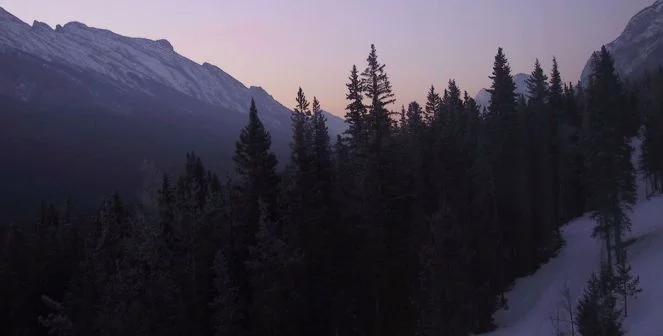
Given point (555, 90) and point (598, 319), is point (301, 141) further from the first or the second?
point (555, 90)

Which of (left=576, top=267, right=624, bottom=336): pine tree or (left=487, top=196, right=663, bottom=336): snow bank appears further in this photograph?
(left=487, top=196, right=663, bottom=336): snow bank

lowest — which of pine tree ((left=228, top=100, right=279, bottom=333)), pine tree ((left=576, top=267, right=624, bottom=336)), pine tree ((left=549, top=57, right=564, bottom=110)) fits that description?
pine tree ((left=576, top=267, right=624, bottom=336))

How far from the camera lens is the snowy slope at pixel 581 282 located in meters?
34.5

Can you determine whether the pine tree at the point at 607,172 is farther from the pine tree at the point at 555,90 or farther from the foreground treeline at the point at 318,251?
the pine tree at the point at 555,90

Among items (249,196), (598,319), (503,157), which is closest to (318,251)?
(249,196)

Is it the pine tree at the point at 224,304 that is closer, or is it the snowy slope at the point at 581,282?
the pine tree at the point at 224,304

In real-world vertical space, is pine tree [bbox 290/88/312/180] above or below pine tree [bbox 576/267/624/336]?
above

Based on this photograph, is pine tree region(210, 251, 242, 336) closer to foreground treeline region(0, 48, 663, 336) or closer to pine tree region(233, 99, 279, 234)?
foreground treeline region(0, 48, 663, 336)

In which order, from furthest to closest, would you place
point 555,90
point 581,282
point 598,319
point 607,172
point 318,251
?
point 555,90, point 581,282, point 607,172, point 318,251, point 598,319

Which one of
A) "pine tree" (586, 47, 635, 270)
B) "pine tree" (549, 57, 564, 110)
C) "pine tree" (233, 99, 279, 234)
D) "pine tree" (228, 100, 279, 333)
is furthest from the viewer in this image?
"pine tree" (549, 57, 564, 110)

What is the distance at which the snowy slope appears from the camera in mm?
34500

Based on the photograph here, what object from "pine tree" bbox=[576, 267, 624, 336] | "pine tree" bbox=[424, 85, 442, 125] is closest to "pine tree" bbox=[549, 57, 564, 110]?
"pine tree" bbox=[424, 85, 442, 125]

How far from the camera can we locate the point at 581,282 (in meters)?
44.5

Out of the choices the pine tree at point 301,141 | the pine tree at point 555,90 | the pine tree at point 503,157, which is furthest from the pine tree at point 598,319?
the pine tree at point 555,90
